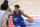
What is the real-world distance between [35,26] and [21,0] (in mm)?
6897

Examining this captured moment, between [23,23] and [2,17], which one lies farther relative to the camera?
[23,23]

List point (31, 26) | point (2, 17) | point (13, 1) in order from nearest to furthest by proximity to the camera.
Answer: point (2, 17) → point (31, 26) → point (13, 1)

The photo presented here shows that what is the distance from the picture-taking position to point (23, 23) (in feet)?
8.92

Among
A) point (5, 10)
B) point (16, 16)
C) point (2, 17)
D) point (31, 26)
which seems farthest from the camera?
point (16, 16)

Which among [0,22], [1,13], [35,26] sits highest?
[1,13]

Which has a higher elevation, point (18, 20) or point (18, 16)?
point (18, 16)

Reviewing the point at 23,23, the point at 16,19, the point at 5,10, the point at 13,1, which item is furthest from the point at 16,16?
the point at 13,1

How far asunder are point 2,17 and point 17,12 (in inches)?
46.7

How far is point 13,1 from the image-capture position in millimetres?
8836

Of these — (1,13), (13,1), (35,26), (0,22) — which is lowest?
(35,26)

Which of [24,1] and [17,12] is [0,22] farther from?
[24,1]

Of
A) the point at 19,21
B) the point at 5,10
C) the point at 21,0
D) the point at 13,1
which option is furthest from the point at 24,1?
the point at 5,10

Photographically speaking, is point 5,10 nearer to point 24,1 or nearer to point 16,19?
point 16,19

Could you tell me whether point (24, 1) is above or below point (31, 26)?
above
